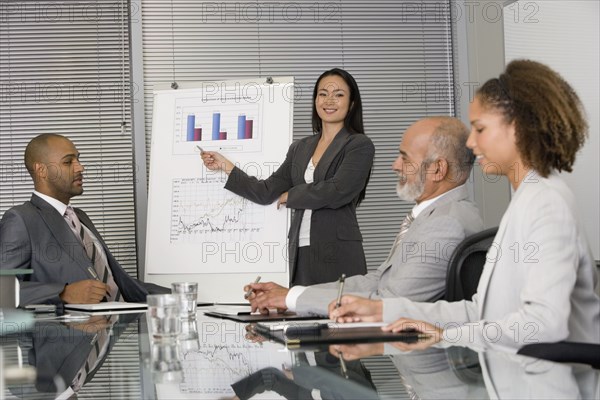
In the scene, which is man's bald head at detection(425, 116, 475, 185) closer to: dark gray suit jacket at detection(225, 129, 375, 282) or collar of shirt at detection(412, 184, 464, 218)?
collar of shirt at detection(412, 184, 464, 218)

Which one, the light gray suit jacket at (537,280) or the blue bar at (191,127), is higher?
the blue bar at (191,127)

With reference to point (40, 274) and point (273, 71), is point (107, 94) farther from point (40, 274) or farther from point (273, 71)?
point (40, 274)

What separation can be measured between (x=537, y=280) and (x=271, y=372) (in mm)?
608

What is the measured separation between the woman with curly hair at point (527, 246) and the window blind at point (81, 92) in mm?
3551

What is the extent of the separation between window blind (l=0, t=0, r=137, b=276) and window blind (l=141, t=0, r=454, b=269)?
0.25 m

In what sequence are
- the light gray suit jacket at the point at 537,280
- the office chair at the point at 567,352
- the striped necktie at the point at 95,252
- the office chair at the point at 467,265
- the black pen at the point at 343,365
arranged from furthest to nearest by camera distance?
1. the striped necktie at the point at 95,252
2. the office chair at the point at 467,265
3. the light gray suit jacket at the point at 537,280
4. the office chair at the point at 567,352
5. the black pen at the point at 343,365

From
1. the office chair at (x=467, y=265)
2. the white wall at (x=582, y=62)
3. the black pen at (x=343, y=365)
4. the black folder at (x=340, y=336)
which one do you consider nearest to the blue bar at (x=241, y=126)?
the white wall at (x=582, y=62)

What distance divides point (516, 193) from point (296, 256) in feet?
7.25

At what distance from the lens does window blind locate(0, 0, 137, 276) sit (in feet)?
17.6

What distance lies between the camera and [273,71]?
551cm

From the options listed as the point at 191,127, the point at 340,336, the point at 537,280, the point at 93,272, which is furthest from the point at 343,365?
the point at 191,127

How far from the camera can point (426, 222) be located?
241 centimetres

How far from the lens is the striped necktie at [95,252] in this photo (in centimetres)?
379

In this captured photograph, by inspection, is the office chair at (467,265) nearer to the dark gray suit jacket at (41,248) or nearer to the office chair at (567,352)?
the office chair at (567,352)
